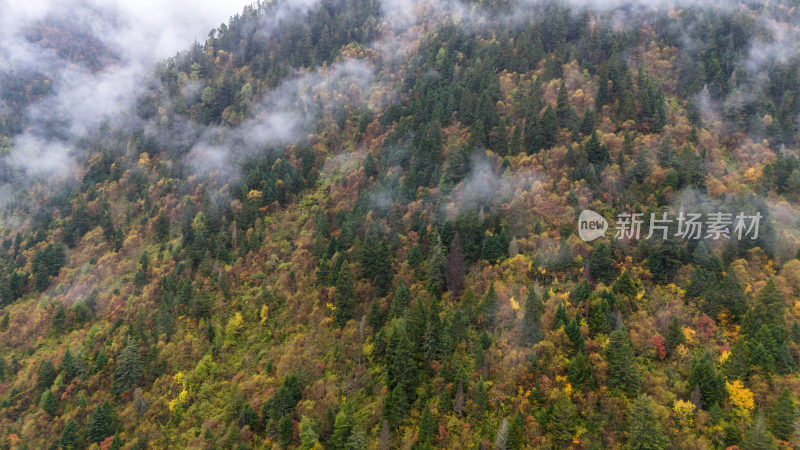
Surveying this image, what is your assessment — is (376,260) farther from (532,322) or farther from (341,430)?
(532,322)

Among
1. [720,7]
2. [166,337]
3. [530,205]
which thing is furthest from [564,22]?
[166,337]

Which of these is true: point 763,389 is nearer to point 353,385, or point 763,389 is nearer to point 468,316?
point 468,316

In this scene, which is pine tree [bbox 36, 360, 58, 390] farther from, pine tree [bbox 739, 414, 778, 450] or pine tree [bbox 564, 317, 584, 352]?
pine tree [bbox 739, 414, 778, 450]

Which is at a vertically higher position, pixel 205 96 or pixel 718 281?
pixel 205 96

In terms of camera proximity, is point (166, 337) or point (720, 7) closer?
point (166, 337)

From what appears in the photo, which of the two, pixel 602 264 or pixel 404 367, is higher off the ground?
pixel 404 367

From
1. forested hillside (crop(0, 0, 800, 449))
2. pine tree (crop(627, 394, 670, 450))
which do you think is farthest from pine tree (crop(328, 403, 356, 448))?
pine tree (crop(627, 394, 670, 450))

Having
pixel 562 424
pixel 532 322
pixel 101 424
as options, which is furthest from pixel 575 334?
pixel 101 424
